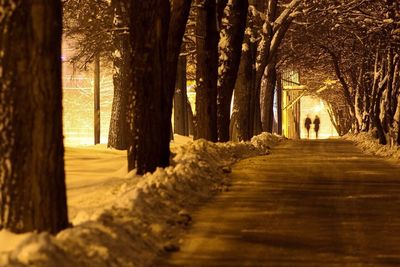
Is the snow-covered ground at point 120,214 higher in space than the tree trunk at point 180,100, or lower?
lower

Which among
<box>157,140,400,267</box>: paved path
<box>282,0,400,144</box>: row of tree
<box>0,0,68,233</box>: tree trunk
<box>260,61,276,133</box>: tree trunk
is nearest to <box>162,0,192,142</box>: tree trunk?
<box>157,140,400,267</box>: paved path

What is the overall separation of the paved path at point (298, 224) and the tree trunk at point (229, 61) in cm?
877

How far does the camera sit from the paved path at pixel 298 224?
8.99 m

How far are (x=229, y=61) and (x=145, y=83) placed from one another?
12.8 m

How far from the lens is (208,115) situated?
24.5 meters

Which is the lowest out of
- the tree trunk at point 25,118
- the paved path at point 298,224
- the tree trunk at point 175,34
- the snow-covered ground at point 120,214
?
the paved path at point 298,224

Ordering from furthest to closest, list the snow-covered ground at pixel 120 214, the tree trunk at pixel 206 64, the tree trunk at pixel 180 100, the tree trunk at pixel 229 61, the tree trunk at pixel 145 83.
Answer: the tree trunk at pixel 180 100, the tree trunk at pixel 229 61, the tree trunk at pixel 206 64, the tree trunk at pixel 145 83, the snow-covered ground at pixel 120 214

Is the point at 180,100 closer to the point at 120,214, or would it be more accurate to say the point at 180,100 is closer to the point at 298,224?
the point at 298,224

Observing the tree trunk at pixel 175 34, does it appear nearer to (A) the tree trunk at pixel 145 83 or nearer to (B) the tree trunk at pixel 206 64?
(A) the tree trunk at pixel 145 83

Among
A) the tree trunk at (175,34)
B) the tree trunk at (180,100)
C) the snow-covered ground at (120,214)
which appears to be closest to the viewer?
the snow-covered ground at (120,214)

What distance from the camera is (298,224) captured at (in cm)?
1130

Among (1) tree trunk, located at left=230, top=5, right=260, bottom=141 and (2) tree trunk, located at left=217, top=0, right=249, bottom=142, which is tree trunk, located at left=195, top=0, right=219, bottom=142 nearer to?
(2) tree trunk, located at left=217, top=0, right=249, bottom=142

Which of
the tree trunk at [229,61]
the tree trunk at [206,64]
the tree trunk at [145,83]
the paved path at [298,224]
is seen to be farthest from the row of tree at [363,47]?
the tree trunk at [145,83]

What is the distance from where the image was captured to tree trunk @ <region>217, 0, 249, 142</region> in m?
27.3
